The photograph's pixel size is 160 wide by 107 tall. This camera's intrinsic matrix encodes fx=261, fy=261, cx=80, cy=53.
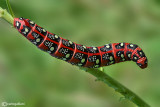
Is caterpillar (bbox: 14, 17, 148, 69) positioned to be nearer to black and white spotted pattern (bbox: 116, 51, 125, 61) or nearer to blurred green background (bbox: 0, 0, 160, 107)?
black and white spotted pattern (bbox: 116, 51, 125, 61)

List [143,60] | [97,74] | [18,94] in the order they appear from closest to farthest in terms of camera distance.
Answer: [97,74] < [143,60] < [18,94]

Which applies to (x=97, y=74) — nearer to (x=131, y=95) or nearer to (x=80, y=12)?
(x=131, y=95)

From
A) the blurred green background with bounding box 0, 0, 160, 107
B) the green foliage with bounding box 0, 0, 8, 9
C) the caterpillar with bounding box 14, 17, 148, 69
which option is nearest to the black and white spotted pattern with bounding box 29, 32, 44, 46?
the caterpillar with bounding box 14, 17, 148, 69

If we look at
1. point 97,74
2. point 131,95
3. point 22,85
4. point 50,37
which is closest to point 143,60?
point 131,95

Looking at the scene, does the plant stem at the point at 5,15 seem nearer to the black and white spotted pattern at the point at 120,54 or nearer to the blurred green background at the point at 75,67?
the black and white spotted pattern at the point at 120,54

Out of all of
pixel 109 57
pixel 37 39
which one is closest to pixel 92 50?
pixel 109 57

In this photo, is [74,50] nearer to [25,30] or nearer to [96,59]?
[96,59]
